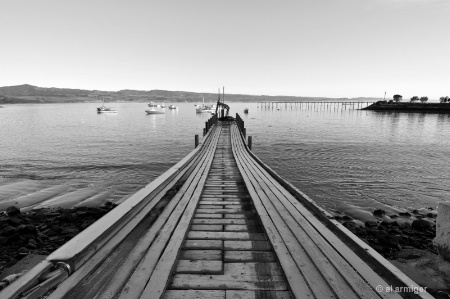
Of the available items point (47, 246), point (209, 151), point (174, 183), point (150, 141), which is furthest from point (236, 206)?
point (150, 141)

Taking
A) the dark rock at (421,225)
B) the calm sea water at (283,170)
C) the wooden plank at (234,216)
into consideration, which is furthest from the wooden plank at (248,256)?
the calm sea water at (283,170)

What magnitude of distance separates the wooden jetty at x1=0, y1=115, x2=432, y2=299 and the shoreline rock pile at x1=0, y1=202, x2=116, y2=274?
14.2ft

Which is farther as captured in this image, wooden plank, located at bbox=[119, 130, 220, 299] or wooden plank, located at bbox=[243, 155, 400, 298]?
wooden plank, located at bbox=[243, 155, 400, 298]

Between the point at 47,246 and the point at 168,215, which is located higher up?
the point at 168,215

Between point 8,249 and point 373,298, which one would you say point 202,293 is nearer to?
point 373,298

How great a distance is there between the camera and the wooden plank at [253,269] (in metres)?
3.06

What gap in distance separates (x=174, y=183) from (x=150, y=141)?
2544 cm

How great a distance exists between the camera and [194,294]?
267 cm

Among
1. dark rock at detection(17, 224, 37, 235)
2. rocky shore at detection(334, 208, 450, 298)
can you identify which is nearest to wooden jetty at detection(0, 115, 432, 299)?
rocky shore at detection(334, 208, 450, 298)

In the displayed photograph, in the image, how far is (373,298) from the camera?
2.48 m

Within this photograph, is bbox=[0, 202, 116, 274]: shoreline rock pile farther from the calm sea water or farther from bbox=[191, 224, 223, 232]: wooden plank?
bbox=[191, 224, 223, 232]: wooden plank

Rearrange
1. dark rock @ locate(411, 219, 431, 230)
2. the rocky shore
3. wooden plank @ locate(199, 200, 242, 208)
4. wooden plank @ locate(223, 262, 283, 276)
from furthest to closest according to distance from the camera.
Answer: dark rock @ locate(411, 219, 431, 230) < wooden plank @ locate(199, 200, 242, 208) < the rocky shore < wooden plank @ locate(223, 262, 283, 276)

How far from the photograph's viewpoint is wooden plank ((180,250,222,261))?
340 cm

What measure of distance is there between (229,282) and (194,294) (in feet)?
1.46
